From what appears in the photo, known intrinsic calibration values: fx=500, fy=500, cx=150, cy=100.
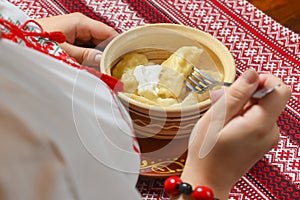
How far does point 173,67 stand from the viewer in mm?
920

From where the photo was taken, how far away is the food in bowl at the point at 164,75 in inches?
34.5

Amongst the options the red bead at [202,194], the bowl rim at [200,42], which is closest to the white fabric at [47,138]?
the red bead at [202,194]

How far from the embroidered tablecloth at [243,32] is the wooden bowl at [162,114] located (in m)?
0.04

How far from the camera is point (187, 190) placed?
62cm

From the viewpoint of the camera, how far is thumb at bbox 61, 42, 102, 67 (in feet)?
3.15

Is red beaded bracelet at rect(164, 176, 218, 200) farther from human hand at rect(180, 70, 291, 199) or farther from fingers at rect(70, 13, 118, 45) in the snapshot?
fingers at rect(70, 13, 118, 45)

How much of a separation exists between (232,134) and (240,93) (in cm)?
5

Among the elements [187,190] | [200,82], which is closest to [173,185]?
[187,190]

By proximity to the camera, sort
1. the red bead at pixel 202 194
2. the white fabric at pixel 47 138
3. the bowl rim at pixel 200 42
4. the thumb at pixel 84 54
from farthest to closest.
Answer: the thumb at pixel 84 54 → the bowl rim at pixel 200 42 → the red bead at pixel 202 194 → the white fabric at pixel 47 138

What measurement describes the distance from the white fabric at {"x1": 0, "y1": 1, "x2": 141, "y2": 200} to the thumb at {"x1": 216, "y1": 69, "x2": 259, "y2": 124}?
18 cm

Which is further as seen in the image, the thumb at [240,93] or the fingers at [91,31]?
the fingers at [91,31]

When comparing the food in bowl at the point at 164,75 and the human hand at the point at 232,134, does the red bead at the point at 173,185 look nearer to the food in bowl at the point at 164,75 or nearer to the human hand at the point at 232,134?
the human hand at the point at 232,134

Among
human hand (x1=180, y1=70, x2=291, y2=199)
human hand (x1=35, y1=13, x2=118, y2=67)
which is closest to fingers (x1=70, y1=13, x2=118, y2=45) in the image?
human hand (x1=35, y1=13, x2=118, y2=67)

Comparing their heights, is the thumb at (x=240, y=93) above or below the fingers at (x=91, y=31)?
above
